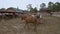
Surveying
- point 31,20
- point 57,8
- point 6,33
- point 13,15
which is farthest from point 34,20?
point 57,8

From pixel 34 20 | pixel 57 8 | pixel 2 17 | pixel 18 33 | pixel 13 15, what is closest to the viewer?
pixel 18 33

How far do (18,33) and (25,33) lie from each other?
327 mm

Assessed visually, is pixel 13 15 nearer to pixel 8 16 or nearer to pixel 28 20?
pixel 8 16

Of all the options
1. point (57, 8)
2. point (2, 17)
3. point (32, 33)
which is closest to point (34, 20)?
point (32, 33)

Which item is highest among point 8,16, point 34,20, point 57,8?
point 34,20

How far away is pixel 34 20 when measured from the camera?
8.68 metres

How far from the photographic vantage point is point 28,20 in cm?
894

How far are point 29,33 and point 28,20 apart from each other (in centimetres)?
144

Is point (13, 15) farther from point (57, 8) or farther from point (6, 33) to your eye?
point (57, 8)

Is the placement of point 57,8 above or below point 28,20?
below

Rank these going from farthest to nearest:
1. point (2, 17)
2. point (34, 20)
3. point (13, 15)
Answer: point (13, 15), point (2, 17), point (34, 20)

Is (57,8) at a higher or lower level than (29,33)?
lower

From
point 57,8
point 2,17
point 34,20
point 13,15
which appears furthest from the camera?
point 57,8

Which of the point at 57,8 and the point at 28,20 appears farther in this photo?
the point at 57,8
